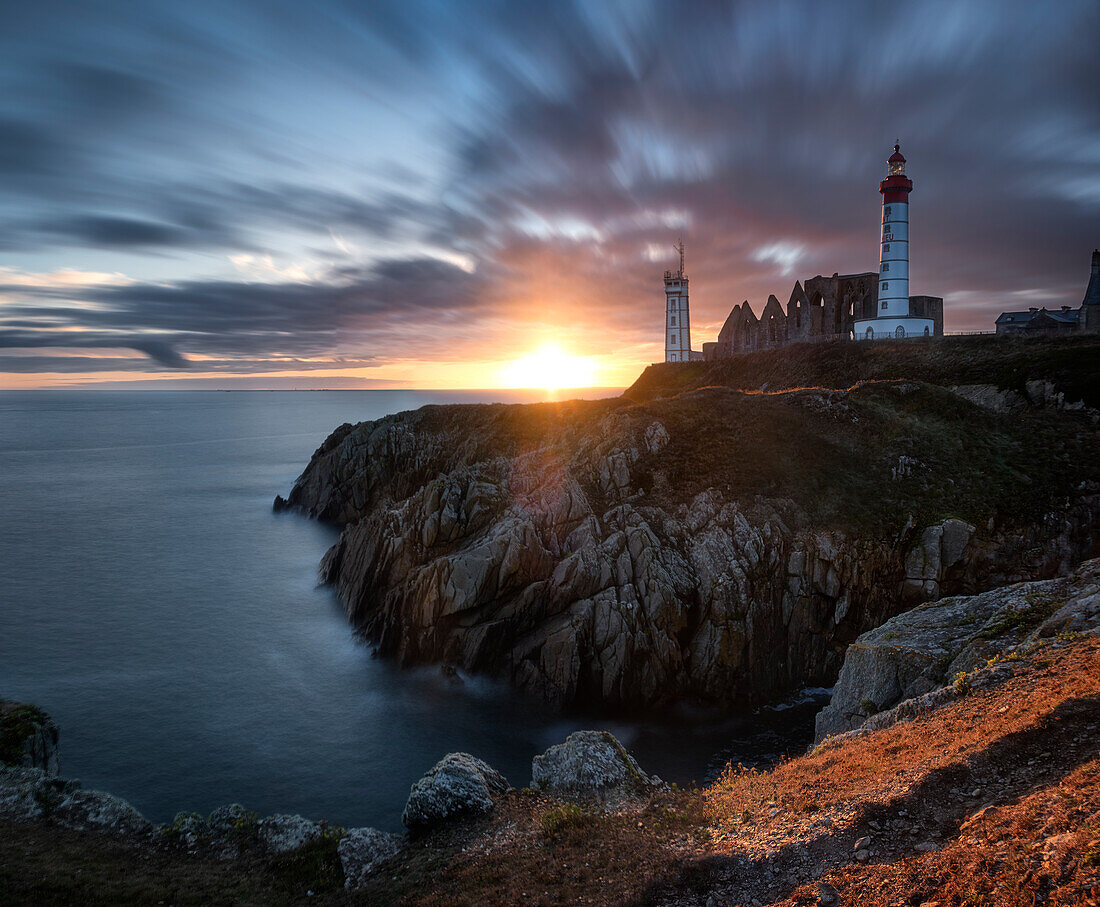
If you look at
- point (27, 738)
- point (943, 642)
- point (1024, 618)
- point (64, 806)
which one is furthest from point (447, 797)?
point (1024, 618)

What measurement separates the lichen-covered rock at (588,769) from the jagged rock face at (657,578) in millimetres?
9139

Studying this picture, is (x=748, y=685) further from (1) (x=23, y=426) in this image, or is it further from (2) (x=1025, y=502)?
(1) (x=23, y=426)

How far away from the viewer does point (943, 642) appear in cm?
1695

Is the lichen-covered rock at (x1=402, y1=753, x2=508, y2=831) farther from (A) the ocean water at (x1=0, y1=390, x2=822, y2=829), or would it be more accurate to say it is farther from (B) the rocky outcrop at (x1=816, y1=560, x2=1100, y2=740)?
(B) the rocky outcrop at (x1=816, y1=560, x2=1100, y2=740)

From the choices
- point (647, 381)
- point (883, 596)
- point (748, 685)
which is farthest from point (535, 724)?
point (647, 381)

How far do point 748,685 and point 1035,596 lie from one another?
13.9 m

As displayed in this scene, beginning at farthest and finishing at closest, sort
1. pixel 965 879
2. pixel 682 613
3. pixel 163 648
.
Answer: pixel 163 648 → pixel 682 613 → pixel 965 879

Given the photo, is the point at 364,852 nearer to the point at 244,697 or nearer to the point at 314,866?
the point at 314,866

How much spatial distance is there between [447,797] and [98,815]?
1147 centimetres

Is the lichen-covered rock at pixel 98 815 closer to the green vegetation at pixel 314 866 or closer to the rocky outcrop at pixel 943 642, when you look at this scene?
the green vegetation at pixel 314 866

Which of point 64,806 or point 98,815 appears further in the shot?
point 64,806

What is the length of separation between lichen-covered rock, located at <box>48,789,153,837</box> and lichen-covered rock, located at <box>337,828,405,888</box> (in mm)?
7303

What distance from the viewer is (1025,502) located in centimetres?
3081

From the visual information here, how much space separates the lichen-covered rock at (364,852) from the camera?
14.5m
